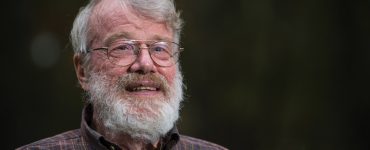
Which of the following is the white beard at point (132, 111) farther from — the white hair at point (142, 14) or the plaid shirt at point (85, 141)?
the white hair at point (142, 14)

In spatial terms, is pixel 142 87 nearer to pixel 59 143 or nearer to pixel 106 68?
pixel 106 68

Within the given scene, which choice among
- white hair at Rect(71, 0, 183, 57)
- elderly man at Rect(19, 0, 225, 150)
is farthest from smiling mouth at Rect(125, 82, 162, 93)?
white hair at Rect(71, 0, 183, 57)

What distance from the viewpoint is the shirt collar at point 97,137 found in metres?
3.18

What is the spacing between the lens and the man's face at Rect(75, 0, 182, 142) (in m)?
3.25

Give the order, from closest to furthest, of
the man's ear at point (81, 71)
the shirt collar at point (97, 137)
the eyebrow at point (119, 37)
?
the shirt collar at point (97, 137) → the eyebrow at point (119, 37) → the man's ear at point (81, 71)

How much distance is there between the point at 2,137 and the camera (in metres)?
5.31

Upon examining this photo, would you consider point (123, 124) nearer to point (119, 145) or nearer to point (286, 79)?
point (119, 145)

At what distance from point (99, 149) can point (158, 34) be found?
23.8 inches

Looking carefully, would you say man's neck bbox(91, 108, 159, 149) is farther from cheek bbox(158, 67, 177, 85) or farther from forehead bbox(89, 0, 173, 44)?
forehead bbox(89, 0, 173, 44)

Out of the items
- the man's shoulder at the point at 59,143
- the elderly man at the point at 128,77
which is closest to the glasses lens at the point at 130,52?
the elderly man at the point at 128,77

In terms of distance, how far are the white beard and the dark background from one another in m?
2.06

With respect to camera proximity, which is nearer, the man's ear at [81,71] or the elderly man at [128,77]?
the elderly man at [128,77]

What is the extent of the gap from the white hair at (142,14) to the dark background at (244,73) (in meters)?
1.88

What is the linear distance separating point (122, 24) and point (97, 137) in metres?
0.54
